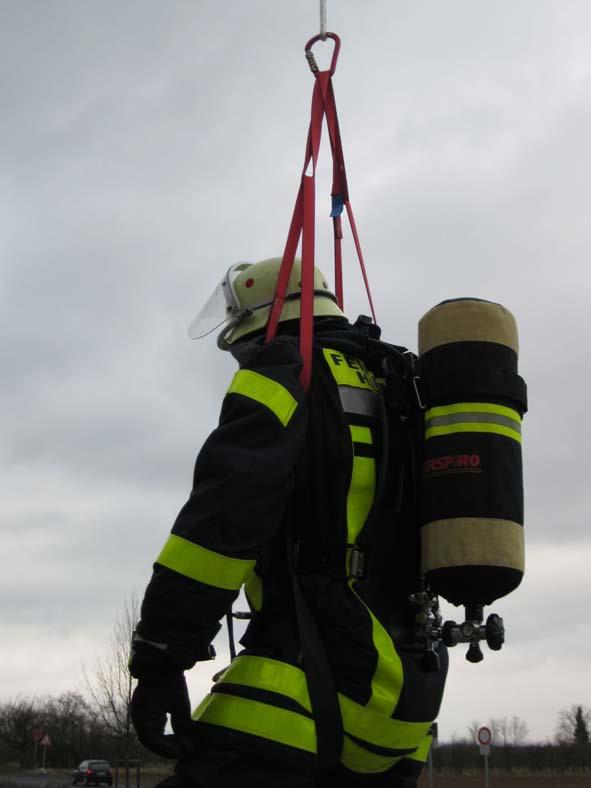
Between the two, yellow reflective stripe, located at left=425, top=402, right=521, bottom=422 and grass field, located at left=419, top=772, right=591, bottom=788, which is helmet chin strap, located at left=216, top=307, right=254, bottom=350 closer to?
yellow reflective stripe, located at left=425, top=402, right=521, bottom=422

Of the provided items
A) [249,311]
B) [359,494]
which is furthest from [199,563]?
[249,311]

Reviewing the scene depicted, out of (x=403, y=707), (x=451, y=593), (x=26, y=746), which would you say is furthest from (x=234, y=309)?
(x=26, y=746)

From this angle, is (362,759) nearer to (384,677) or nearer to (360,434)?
(384,677)

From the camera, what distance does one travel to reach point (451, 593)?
2.77 m

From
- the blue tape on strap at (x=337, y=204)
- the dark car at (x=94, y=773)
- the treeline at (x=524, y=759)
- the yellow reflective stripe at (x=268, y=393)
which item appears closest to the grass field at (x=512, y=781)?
the treeline at (x=524, y=759)

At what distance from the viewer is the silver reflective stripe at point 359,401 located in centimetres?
293

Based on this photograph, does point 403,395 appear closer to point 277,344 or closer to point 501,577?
point 277,344

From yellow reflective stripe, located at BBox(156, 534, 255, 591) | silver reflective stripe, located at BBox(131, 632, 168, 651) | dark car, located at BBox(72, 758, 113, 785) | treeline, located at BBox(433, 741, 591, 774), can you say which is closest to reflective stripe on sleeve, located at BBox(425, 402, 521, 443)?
yellow reflective stripe, located at BBox(156, 534, 255, 591)

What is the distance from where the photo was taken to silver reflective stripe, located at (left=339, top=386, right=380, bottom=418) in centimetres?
293

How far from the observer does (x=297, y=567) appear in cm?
272

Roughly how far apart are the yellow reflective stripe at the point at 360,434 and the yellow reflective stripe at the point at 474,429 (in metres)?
0.19

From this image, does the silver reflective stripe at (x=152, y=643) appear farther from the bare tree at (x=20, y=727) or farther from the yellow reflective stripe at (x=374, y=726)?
the bare tree at (x=20, y=727)

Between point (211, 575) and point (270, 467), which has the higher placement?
point (270, 467)

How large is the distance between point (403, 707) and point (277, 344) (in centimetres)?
111
